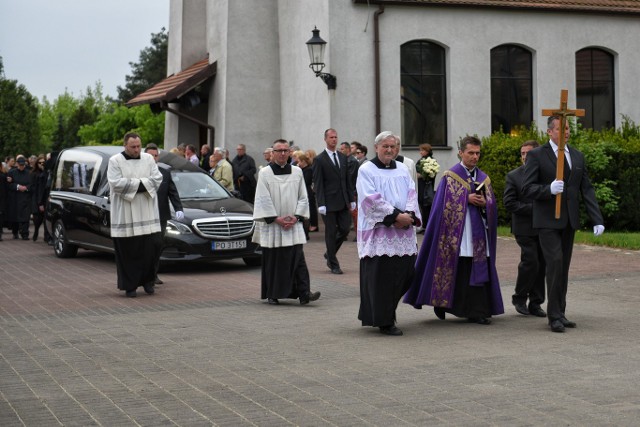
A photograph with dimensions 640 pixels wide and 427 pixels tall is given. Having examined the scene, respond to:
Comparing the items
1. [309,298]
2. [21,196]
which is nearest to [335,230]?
[309,298]

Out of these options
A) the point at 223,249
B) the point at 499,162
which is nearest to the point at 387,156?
the point at 223,249

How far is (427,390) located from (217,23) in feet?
82.4

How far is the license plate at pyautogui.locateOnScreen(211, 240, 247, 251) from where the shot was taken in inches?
634

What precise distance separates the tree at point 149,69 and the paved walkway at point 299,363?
243 ft

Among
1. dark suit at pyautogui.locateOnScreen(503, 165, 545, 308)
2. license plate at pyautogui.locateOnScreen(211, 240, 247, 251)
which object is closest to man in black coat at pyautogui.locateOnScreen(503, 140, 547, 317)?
dark suit at pyautogui.locateOnScreen(503, 165, 545, 308)

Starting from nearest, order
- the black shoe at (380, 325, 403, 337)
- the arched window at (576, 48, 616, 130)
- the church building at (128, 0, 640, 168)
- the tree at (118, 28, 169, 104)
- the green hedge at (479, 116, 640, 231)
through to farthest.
→ the black shoe at (380, 325, 403, 337)
the green hedge at (479, 116, 640, 231)
the church building at (128, 0, 640, 168)
the arched window at (576, 48, 616, 130)
the tree at (118, 28, 169, 104)

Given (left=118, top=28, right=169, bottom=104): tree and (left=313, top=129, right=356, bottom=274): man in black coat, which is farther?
(left=118, top=28, right=169, bottom=104): tree

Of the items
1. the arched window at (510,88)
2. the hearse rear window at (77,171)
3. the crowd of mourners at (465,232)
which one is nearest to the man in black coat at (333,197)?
the hearse rear window at (77,171)

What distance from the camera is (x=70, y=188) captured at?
18875 millimetres

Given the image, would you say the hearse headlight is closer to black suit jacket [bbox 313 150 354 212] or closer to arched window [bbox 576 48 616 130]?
black suit jacket [bbox 313 150 354 212]

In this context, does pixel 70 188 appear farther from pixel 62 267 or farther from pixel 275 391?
pixel 275 391

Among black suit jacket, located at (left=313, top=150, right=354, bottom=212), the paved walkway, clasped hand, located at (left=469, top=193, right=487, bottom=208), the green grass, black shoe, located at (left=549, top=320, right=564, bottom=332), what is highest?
black suit jacket, located at (left=313, top=150, right=354, bottom=212)

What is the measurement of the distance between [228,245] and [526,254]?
6.25m

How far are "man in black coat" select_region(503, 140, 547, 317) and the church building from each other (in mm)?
13514
